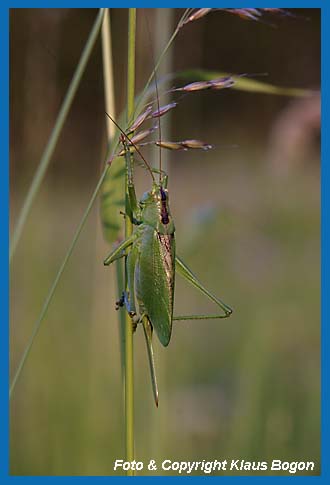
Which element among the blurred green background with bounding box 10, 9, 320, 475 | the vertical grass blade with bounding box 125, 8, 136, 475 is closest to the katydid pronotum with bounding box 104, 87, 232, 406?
the vertical grass blade with bounding box 125, 8, 136, 475

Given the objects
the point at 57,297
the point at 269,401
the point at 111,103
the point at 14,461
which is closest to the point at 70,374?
the point at 14,461

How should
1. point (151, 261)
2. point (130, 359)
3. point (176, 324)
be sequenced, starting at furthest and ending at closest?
point (176, 324)
point (151, 261)
point (130, 359)

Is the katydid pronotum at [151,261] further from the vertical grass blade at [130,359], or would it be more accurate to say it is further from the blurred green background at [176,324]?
the blurred green background at [176,324]

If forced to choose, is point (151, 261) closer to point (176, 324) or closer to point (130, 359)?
point (130, 359)

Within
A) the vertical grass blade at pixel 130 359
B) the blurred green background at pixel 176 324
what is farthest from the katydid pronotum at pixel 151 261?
the blurred green background at pixel 176 324

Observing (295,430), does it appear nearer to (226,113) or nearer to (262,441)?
(262,441)

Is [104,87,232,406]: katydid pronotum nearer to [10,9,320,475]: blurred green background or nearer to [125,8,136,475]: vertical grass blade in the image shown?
[125,8,136,475]: vertical grass blade

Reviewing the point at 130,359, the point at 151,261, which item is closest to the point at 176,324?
the point at 151,261
